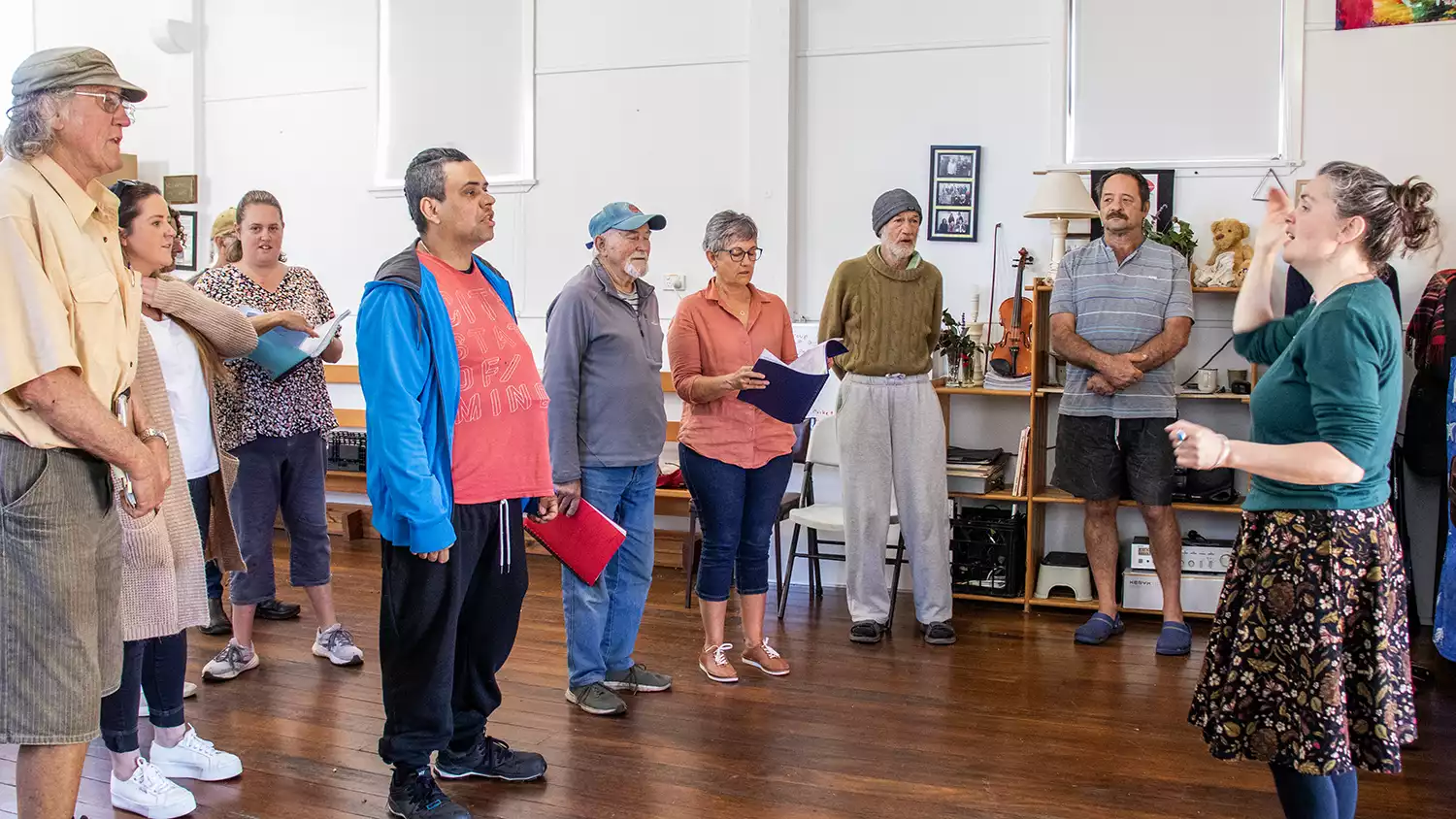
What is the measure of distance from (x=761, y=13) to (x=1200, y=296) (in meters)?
2.43

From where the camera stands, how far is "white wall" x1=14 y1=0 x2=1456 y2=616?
4.89m

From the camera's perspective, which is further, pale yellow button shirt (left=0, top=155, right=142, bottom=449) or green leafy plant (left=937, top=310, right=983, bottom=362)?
green leafy plant (left=937, top=310, right=983, bottom=362)

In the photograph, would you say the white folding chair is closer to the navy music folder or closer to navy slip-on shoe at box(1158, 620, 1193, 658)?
navy slip-on shoe at box(1158, 620, 1193, 658)

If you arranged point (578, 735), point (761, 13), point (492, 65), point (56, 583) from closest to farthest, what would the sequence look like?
point (56, 583), point (578, 735), point (761, 13), point (492, 65)

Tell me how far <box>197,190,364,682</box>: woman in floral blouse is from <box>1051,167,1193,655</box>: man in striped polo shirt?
2.83 m

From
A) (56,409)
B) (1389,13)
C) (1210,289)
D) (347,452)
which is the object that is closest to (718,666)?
(56,409)

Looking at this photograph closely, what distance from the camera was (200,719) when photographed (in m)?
3.52

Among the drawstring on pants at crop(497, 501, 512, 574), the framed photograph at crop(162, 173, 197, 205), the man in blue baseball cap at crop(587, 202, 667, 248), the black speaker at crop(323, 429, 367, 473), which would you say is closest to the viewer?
the drawstring on pants at crop(497, 501, 512, 574)

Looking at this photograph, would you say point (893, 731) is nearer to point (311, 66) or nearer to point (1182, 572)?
point (1182, 572)

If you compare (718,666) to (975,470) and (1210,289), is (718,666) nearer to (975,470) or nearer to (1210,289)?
(975,470)

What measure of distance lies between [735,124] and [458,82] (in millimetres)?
1702

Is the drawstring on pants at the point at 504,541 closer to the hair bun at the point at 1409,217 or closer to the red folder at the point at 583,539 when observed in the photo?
the red folder at the point at 583,539

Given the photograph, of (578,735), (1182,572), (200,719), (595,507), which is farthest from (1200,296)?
(200,719)

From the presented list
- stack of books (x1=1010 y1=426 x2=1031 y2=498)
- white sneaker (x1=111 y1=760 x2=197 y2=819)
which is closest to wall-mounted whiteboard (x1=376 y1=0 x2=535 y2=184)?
stack of books (x1=1010 y1=426 x2=1031 y2=498)
